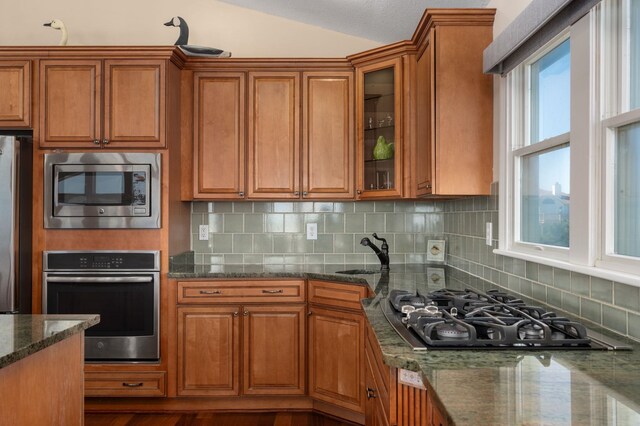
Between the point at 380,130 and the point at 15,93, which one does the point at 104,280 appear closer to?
the point at 15,93

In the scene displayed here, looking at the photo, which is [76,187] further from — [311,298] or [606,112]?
[606,112]

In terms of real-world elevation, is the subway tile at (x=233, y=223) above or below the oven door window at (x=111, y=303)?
above

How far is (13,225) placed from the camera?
321 cm

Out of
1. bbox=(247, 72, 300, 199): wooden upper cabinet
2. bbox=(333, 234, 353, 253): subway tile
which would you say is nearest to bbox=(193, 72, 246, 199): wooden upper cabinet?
bbox=(247, 72, 300, 199): wooden upper cabinet

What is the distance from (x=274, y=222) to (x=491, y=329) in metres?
2.57

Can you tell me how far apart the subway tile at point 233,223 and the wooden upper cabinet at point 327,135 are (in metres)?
0.60

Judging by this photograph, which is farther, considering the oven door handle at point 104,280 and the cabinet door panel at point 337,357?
the oven door handle at point 104,280

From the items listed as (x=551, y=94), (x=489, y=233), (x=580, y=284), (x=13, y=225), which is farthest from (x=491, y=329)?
(x=13, y=225)

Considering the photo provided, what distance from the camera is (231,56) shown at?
12.6 ft

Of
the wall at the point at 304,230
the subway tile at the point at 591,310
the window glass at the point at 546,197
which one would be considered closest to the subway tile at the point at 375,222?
the wall at the point at 304,230

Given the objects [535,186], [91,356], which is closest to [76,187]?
[91,356]

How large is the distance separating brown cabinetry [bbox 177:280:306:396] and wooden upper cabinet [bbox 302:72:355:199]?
2.33 ft

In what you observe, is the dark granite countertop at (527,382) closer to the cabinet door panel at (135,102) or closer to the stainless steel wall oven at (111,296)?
the stainless steel wall oven at (111,296)

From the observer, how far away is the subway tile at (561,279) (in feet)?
6.32
